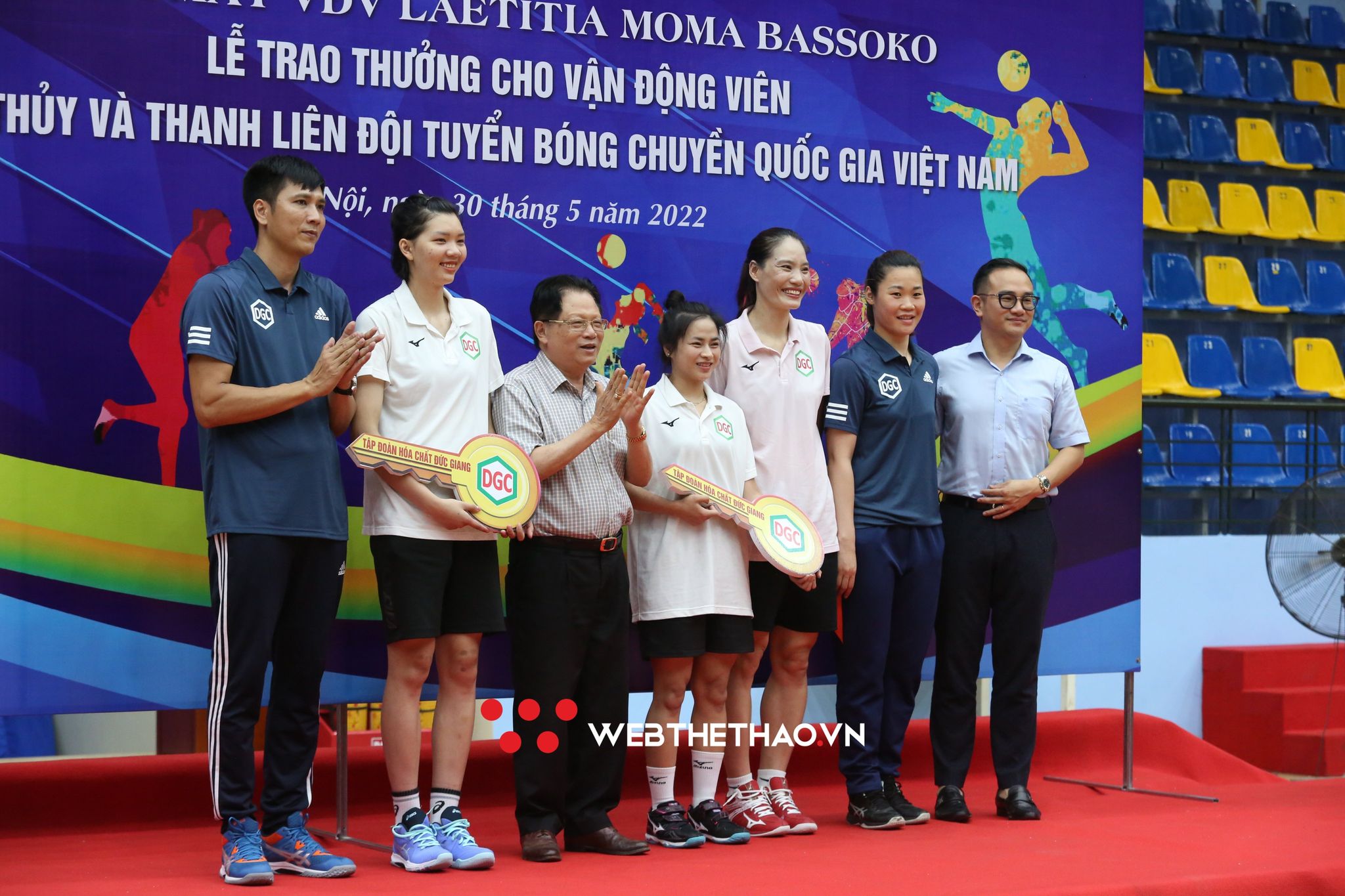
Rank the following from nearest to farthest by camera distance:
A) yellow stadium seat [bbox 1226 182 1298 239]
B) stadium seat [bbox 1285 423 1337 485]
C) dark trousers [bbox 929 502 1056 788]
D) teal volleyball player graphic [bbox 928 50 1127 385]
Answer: dark trousers [bbox 929 502 1056 788] < teal volleyball player graphic [bbox 928 50 1127 385] < stadium seat [bbox 1285 423 1337 485] < yellow stadium seat [bbox 1226 182 1298 239]

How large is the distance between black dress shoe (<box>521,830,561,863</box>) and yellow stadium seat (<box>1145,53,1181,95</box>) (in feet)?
25.6

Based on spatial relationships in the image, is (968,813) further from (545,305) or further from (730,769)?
(545,305)

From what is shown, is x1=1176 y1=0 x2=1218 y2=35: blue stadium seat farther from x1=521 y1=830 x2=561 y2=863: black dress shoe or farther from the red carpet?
x1=521 y1=830 x2=561 y2=863: black dress shoe

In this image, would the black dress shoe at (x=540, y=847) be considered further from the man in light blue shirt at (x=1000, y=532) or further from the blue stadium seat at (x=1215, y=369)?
the blue stadium seat at (x=1215, y=369)

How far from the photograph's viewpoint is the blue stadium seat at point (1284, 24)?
979 cm

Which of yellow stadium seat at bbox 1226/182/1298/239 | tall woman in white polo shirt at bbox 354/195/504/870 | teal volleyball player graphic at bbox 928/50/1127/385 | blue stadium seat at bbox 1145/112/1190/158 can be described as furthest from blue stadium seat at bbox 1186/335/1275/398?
tall woman in white polo shirt at bbox 354/195/504/870

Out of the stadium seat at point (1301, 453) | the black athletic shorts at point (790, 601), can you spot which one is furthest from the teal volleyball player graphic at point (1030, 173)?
the stadium seat at point (1301, 453)

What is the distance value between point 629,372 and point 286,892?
1.74m

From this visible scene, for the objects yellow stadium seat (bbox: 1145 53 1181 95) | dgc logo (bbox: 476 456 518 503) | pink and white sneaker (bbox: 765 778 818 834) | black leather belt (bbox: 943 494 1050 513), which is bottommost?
Answer: pink and white sneaker (bbox: 765 778 818 834)

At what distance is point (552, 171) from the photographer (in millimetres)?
3938

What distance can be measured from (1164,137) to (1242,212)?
0.77 m

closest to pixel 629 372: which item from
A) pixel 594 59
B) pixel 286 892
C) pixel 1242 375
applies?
pixel 594 59

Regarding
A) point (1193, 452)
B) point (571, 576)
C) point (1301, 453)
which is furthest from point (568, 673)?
point (1301, 453)

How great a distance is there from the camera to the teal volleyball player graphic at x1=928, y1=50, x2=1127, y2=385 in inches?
174
